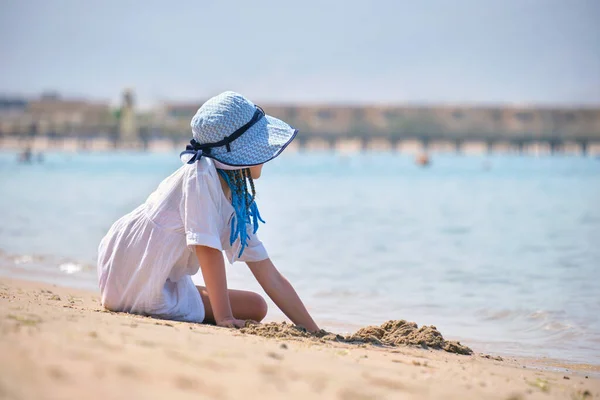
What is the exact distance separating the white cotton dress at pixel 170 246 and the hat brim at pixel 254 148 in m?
0.07

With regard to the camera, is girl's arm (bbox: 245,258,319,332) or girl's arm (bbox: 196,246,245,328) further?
girl's arm (bbox: 245,258,319,332)

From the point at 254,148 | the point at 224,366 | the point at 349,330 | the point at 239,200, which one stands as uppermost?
the point at 254,148

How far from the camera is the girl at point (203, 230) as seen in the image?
331 cm

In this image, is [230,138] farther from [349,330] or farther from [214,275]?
[349,330]

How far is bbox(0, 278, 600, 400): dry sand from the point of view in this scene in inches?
80.7

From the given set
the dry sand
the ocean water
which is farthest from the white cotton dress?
the ocean water

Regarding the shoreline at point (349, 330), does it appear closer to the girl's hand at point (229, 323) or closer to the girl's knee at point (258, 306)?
the girl's knee at point (258, 306)

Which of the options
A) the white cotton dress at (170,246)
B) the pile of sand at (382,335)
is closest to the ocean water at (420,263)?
the pile of sand at (382,335)

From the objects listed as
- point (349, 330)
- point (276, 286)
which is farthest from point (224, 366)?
point (349, 330)

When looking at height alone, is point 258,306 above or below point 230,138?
below

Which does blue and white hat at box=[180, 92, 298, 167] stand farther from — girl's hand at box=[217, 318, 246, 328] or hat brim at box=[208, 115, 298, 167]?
girl's hand at box=[217, 318, 246, 328]

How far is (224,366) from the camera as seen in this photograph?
2379 millimetres

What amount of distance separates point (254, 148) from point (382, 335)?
41.3 inches

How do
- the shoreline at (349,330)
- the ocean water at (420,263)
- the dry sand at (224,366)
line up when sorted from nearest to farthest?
the dry sand at (224,366), the shoreline at (349,330), the ocean water at (420,263)
